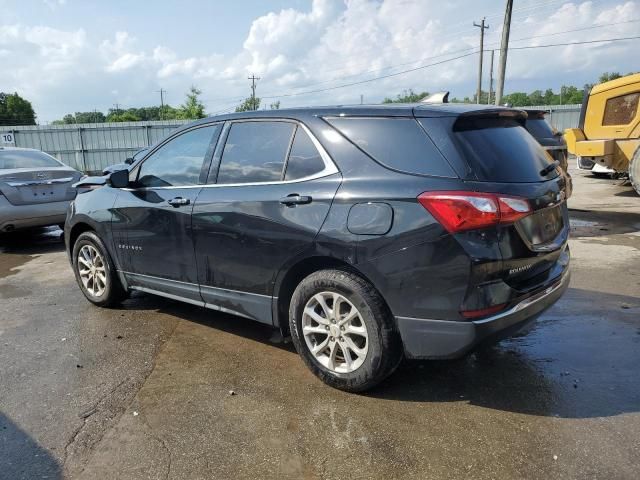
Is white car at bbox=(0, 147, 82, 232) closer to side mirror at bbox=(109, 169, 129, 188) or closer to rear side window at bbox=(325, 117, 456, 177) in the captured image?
side mirror at bbox=(109, 169, 129, 188)

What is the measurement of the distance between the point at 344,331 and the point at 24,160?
7.63m

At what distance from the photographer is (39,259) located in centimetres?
760

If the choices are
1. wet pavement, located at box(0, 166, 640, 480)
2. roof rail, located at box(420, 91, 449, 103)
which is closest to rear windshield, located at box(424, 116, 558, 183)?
roof rail, located at box(420, 91, 449, 103)

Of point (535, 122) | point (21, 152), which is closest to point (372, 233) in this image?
point (535, 122)

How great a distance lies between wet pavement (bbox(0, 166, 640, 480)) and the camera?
265 cm

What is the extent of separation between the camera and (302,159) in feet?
11.3

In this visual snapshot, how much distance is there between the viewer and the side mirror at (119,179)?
4.55m

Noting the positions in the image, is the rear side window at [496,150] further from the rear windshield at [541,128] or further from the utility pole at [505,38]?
the utility pole at [505,38]

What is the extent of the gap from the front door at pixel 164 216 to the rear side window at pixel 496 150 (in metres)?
1.96

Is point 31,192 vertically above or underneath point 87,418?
above

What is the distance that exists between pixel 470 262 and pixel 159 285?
2.78 m

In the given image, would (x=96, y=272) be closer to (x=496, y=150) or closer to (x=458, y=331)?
(x=458, y=331)

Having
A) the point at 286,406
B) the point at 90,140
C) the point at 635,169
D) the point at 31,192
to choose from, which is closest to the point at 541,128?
the point at 635,169

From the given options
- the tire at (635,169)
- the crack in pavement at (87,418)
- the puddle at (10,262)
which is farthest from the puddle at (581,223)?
the puddle at (10,262)
